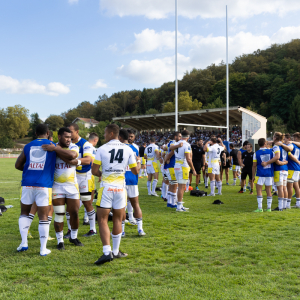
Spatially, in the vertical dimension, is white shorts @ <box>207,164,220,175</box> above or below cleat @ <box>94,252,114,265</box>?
above

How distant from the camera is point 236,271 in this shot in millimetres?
3951

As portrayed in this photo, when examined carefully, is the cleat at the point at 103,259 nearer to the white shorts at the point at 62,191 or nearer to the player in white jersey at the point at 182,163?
the white shorts at the point at 62,191

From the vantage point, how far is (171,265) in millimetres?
4207

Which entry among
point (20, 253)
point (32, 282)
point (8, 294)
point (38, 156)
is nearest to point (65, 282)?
point (32, 282)

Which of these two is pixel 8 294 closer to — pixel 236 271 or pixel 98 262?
pixel 98 262

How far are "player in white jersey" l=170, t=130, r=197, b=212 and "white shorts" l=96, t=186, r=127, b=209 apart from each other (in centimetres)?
409

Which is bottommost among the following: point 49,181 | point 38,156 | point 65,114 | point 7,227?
point 7,227

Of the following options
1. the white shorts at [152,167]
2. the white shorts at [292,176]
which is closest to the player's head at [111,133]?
the white shorts at [292,176]

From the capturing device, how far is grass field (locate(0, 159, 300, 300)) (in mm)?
3379

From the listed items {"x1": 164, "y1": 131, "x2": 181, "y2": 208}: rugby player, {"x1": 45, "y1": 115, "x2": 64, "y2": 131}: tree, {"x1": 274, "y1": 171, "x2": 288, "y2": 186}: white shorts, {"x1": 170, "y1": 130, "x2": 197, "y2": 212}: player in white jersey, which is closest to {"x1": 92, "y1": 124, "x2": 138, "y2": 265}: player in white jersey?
{"x1": 170, "y1": 130, "x2": 197, "y2": 212}: player in white jersey

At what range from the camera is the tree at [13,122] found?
88.5 meters

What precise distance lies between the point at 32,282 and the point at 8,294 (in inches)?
14.4

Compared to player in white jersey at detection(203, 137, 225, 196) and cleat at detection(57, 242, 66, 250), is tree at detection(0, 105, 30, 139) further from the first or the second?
cleat at detection(57, 242, 66, 250)

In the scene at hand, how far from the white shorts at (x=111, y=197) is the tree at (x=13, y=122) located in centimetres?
9327
